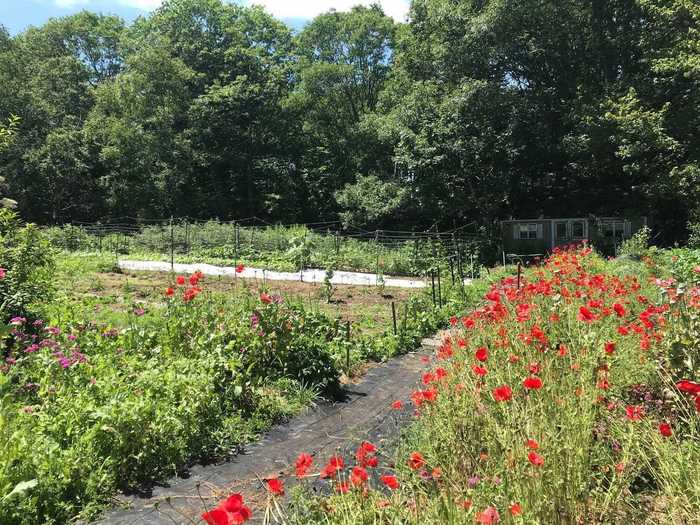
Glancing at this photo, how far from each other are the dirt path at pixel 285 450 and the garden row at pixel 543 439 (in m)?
0.27

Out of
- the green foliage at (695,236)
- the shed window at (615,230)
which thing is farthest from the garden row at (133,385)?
the shed window at (615,230)

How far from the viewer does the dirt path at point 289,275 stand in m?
12.6

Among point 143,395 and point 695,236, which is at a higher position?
point 695,236

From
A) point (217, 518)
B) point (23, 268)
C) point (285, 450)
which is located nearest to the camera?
point (217, 518)

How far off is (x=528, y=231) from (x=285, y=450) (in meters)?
21.3

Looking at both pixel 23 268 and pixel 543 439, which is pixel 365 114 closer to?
pixel 23 268

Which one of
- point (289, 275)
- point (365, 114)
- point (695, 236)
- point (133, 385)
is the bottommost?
point (289, 275)

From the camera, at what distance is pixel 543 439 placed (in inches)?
72.0

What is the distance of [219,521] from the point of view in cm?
104

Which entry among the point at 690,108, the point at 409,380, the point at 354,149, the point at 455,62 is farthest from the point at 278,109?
the point at 409,380

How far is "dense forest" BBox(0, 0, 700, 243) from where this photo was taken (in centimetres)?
1825

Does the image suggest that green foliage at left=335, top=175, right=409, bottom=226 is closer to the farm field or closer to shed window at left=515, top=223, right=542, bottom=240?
the farm field

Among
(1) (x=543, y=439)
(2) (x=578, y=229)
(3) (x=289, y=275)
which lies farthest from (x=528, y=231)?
(1) (x=543, y=439)

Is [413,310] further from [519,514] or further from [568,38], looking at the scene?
[568,38]
